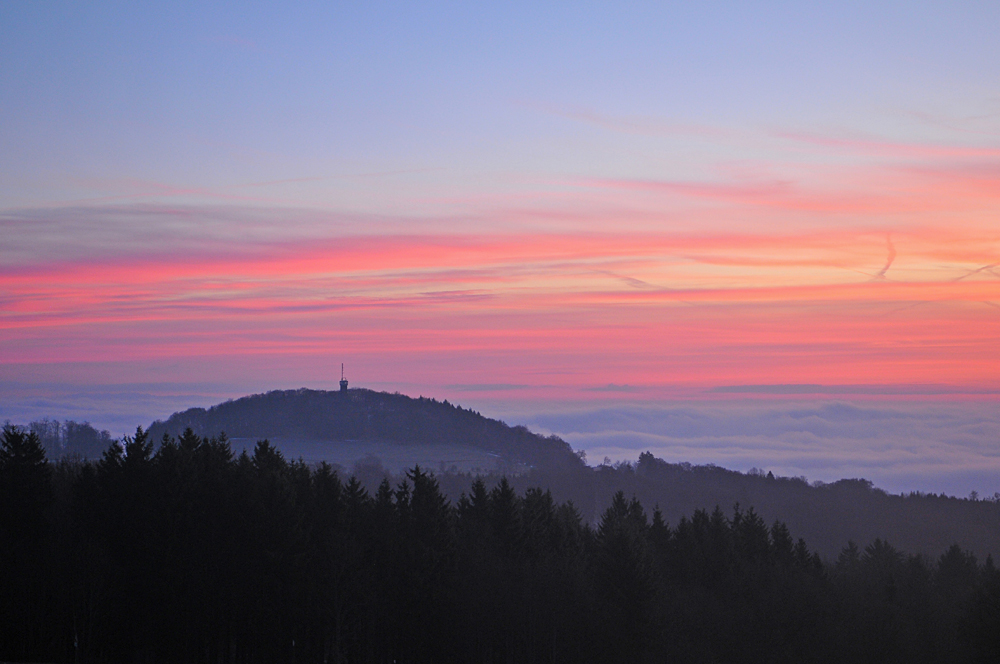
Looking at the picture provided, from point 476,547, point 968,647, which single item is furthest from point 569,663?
point 968,647

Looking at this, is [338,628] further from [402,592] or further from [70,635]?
[70,635]

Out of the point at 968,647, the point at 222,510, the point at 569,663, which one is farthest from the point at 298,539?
the point at 968,647

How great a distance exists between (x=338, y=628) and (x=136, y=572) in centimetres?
1010

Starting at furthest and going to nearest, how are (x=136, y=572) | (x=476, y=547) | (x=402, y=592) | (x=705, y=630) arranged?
(x=705, y=630) → (x=476, y=547) → (x=402, y=592) → (x=136, y=572)

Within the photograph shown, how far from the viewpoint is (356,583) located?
173ft

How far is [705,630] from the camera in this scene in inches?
2606

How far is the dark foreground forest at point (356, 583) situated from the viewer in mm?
49250

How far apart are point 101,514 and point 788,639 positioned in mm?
42875

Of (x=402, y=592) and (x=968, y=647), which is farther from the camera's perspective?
(x=968, y=647)

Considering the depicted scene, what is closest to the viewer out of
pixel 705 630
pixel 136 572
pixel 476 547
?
pixel 136 572

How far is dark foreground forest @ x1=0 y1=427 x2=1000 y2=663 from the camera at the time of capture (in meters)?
49.2

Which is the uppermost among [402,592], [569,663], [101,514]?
[101,514]

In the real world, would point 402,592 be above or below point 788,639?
above

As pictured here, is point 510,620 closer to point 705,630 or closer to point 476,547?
point 476,547
